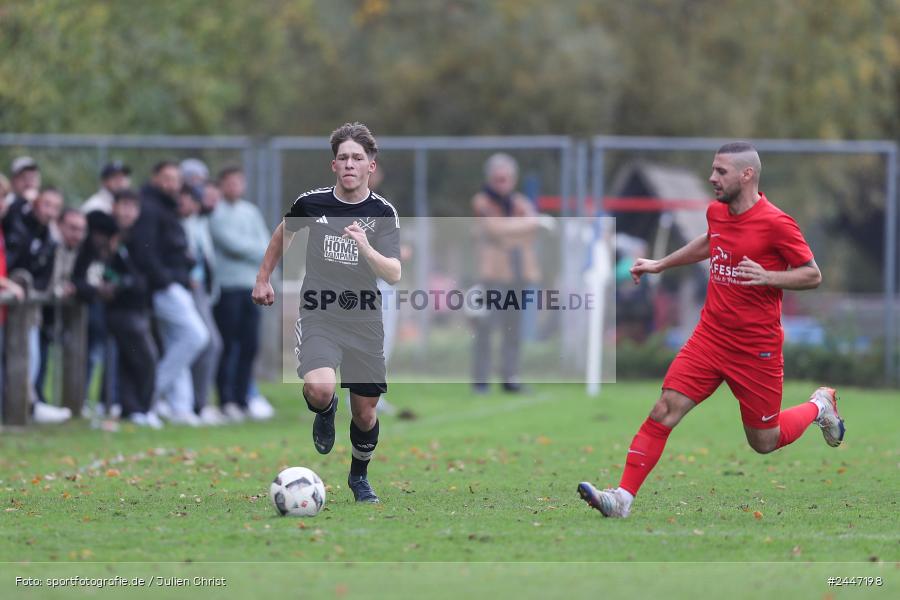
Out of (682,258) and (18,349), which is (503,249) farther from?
(682,258)

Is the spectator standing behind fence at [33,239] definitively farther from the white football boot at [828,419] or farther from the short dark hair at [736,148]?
the short dark hair at [736,148]

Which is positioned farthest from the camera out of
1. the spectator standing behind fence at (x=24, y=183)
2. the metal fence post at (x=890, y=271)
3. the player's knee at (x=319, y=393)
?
the metal fence post at (x=890, y=271)

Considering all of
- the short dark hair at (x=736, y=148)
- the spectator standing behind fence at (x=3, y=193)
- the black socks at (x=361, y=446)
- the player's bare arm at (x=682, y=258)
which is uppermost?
the short dark hair at (x=736, y=148)

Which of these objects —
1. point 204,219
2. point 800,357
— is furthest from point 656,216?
point 204,219

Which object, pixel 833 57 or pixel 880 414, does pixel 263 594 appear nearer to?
pixel 880 414

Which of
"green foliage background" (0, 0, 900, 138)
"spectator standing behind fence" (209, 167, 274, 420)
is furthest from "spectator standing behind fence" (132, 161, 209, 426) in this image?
"green foliage background" (0, 0, 900, 138)

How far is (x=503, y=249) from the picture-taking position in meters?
19.1

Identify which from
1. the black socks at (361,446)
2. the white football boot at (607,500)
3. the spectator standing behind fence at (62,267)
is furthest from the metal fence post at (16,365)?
the white football boot at (607,500)

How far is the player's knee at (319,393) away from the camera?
8938mm

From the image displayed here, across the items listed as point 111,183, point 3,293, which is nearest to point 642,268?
point 3,293

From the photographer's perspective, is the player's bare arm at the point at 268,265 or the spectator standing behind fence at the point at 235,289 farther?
the spectator standing behind fence at the point at 235,289

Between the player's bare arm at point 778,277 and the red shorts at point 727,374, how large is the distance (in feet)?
1.57

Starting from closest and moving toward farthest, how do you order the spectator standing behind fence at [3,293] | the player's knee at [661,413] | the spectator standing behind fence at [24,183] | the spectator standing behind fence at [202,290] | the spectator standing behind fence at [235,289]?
the player's knee at [661,413]
the spectator standing behind fence at [3,293]
the spectator standing behind fence at [24,183]
the spectator standing behind fence at [202,290]
the spectator standing behind fence at [235,289]

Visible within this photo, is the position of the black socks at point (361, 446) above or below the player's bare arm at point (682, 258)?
below
